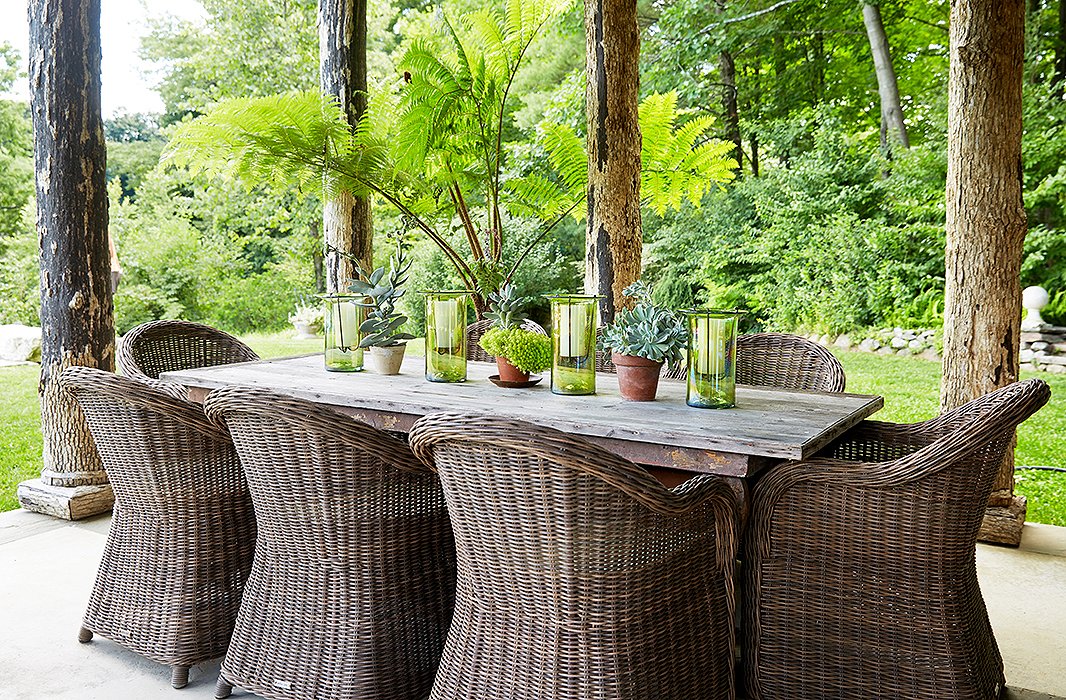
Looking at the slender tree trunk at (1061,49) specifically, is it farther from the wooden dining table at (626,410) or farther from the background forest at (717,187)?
the wooden dining table at (626,410)

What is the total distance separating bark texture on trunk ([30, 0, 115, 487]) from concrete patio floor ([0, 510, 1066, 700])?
37 centimetres

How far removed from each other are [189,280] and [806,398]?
911 cm

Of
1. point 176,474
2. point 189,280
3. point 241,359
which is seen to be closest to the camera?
point 176,474

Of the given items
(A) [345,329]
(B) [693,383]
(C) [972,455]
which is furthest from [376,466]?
(C) [972,455]

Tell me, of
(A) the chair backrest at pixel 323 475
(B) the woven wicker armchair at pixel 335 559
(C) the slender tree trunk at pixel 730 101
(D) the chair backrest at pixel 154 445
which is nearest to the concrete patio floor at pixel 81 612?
(B) the woven wicker armchair at pixel 335 559

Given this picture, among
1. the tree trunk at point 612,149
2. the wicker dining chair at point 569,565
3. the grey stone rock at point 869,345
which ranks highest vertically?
the tree trunk at point 612,149

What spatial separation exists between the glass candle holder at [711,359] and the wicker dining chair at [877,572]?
292 mm

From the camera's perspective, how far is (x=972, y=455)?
1.83 meters

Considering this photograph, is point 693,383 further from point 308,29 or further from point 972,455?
point 308,29

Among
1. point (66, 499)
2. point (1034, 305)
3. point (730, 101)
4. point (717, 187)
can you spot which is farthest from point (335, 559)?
point (730, 101)

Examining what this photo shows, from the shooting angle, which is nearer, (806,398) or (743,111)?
(806,398)

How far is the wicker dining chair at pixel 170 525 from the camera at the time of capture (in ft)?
7.13

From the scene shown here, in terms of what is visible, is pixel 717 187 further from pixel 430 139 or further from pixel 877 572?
pixel 877 572

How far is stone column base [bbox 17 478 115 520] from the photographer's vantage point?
137 inches
